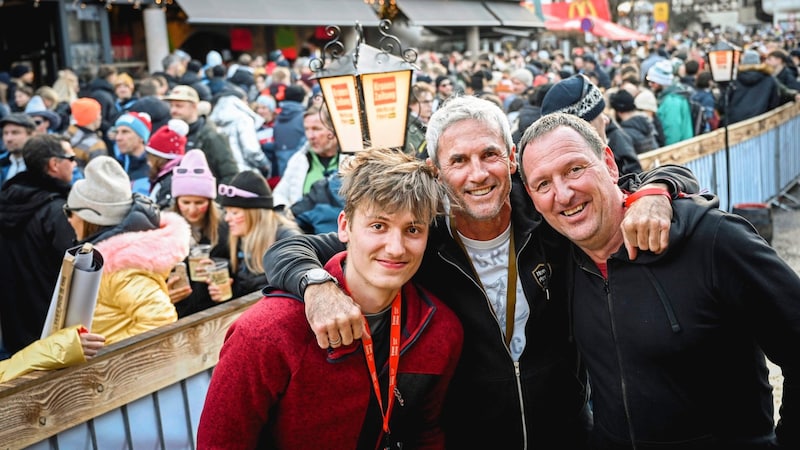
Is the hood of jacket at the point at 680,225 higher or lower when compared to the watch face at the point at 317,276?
higher

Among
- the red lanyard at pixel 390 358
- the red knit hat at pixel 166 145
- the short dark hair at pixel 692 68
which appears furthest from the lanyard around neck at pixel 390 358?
the short dark hair at pixel 692 68

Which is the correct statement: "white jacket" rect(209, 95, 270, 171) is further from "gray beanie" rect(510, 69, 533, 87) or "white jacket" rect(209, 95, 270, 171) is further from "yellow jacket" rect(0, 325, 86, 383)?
"yellow jacket" rect(0, 325, 86, 383)

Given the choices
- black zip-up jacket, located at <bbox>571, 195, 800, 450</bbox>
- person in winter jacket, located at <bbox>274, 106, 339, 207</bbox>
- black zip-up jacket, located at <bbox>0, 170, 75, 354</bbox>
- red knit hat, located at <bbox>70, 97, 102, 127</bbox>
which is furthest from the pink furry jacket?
red knit hat, located at <bbox>70, 97, 102, 127</bbox>

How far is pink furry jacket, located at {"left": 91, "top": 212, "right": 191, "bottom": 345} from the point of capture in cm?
407

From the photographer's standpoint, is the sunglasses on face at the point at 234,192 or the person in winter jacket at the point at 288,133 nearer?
the sunglasses on face at the point at 234,192

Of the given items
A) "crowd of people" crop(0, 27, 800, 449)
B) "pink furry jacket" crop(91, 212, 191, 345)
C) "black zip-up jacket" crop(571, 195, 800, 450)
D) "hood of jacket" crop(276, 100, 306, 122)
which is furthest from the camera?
"hood of jacket" crop(276, 100, 306, 122)

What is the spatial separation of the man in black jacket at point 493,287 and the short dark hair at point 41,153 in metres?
3.44

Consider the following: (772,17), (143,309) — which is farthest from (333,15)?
(772,17)

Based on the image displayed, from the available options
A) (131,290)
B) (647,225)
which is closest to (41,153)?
(131,290)

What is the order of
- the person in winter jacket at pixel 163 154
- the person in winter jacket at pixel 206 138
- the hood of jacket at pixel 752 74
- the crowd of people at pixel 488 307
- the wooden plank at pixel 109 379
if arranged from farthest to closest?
the hood of jacket at pixel 752 74 < the person in winter jacket at pixel 206 138 < the person in winter jacket at pixel 163 154 < the wooden plank at pixel 109 379 < the crowd of people at pixel 488 307

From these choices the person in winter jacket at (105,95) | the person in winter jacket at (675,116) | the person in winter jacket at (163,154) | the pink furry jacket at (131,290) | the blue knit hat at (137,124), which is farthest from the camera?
the person in winter jacket at (105,95)

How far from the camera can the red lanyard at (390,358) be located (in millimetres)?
2715

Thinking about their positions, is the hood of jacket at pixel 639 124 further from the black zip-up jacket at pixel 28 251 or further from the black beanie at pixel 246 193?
the black zip-up jacket at pixel 28 251

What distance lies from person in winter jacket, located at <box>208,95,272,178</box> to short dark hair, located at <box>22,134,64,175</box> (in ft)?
11.2
